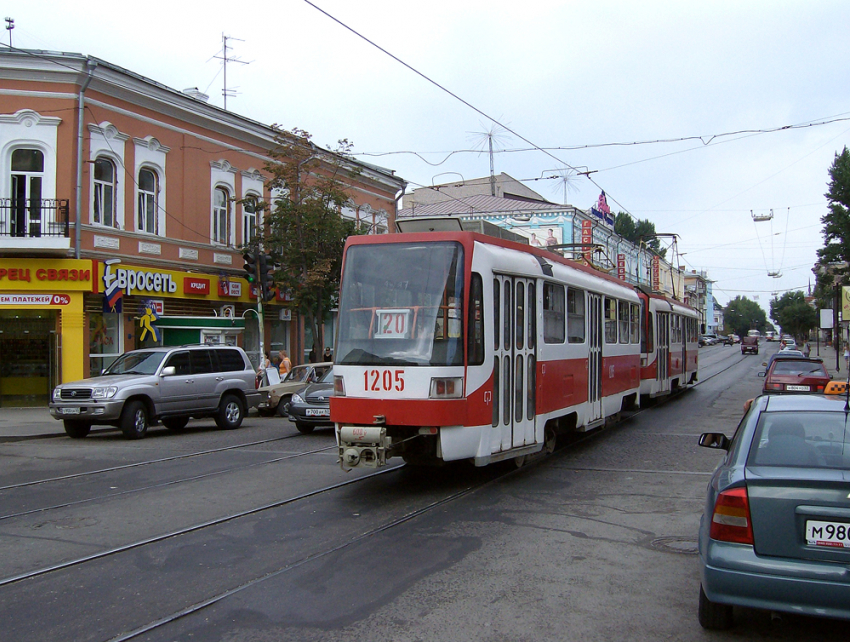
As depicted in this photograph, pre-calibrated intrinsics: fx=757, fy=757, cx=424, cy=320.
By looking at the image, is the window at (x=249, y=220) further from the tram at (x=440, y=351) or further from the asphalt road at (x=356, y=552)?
the tram at (x=440, y=351)

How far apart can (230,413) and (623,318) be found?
30.0 feet

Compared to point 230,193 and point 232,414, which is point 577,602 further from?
point 230,193

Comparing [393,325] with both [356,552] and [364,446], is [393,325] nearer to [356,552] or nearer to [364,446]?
[364,446]

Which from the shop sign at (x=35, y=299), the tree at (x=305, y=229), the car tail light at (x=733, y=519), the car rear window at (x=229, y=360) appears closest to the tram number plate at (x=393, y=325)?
the car tail light at (x=733, y=519)

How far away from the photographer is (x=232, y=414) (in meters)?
17.7

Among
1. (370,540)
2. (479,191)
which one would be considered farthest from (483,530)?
(479,191)

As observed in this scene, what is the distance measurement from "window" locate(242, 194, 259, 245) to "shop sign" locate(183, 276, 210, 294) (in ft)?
8.76

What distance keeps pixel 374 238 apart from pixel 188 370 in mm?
9342

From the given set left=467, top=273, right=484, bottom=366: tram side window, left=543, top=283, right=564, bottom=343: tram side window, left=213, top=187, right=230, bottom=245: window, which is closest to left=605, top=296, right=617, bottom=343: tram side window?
left=543, top=283, right=564, bottom=343: tram side window

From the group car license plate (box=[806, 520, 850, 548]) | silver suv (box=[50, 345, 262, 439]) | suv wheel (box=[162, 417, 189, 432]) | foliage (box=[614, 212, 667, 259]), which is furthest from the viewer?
foliage (box=[614, 212, 667, 259])

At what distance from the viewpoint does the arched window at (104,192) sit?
72.6 ft

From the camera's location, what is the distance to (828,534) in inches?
163

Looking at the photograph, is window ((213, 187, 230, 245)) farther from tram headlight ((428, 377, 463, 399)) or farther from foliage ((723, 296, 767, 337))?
foliage ((723, 296, 767, 337))

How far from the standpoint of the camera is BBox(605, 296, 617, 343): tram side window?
46.4ft
